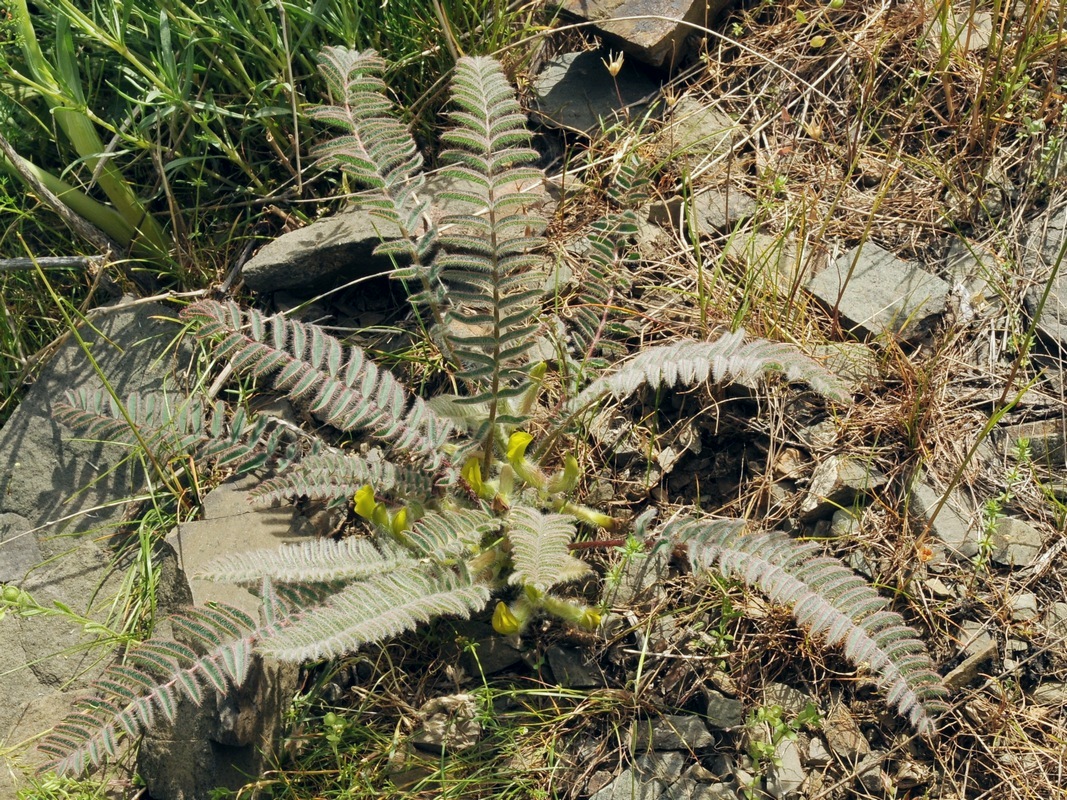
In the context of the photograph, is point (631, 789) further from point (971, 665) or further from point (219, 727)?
point (219, 727)

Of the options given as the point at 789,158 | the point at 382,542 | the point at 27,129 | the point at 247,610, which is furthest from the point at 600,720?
the point at 27,129

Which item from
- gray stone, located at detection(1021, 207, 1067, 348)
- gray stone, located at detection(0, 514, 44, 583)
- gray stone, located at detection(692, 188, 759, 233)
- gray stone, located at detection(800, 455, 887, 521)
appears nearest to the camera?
gray stone, located at detection(800, 455, 887, 521)

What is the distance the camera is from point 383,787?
8.17 ft

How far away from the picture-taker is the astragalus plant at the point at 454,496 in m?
2.17

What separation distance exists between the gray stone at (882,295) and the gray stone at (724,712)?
1.12 metres

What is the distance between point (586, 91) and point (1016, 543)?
1.94 m

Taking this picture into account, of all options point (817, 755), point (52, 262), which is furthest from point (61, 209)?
point (817, 755)

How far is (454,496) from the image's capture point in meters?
2.65

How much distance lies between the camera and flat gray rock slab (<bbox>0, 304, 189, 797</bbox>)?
2723 millimetres

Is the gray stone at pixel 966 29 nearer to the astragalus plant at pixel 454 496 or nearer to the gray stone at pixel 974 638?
the astragalus plant at pixel 454 496

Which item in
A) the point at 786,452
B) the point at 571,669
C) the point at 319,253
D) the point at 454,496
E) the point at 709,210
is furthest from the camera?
the point at 709,210

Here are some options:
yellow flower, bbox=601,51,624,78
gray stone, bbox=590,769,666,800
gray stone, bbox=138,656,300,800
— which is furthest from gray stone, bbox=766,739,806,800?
yellow flower, bbox=601,51,624,78

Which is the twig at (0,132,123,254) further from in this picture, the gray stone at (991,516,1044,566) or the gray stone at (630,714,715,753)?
the gray stone at (991,516,1044,566)

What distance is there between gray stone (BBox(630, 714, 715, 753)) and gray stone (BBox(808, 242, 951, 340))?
122cm
